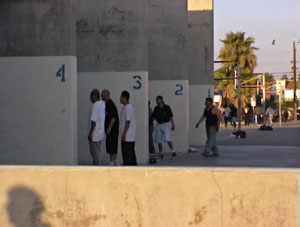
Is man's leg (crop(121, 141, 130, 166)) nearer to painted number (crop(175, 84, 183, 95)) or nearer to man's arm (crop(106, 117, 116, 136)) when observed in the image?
man's arm (crop(106, 117, 116, 136))

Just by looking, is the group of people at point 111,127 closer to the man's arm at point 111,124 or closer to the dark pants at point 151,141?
the man's arm at point 111,124

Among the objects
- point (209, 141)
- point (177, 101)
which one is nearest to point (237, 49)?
point (177, 101)

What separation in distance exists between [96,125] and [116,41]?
4574mm

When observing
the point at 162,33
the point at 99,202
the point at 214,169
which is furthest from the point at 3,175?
the point at 162,33

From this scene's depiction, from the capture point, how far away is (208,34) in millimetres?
26125

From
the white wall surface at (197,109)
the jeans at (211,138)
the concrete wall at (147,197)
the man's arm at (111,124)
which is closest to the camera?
the concrete wall at (147,197)

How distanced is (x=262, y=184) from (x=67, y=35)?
766 cm

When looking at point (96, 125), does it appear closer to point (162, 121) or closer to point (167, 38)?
point (162, 121)

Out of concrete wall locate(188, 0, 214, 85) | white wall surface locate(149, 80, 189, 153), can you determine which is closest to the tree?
concrete wall locate(188, 0, 214, 85)

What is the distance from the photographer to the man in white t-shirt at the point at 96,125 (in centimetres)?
1244

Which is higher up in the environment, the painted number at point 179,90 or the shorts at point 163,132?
the painted number at point 179,90

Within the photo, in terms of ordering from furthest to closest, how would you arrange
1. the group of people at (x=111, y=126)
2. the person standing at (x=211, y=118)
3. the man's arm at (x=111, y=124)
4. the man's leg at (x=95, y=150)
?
the person standing at (x=211, y=118) < the man's arm at (x=111, y=124) < the man's leg at (x=95, y=150) < the group of people at (x=111, y=126)

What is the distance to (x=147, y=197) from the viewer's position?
24.1ft

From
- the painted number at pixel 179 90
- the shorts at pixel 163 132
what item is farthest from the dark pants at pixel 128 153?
the painted number at pixel 179 90
